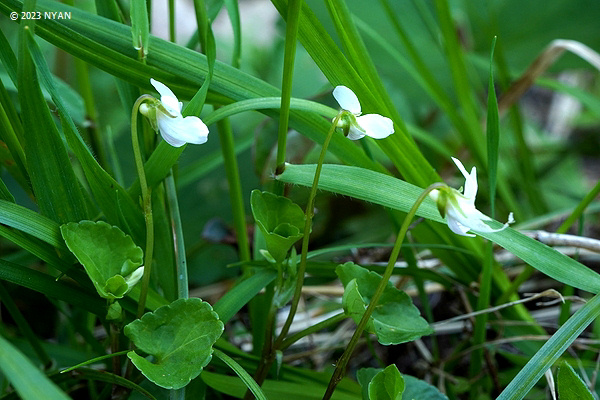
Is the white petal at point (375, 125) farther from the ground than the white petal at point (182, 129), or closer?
farther from the ground

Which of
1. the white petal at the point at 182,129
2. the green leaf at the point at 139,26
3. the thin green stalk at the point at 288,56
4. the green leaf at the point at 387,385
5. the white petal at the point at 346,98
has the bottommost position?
the green leaf at the point at 387,385

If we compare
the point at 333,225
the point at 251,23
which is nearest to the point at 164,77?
the point at 333,225

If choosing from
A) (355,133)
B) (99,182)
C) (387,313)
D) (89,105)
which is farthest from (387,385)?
(89,105)

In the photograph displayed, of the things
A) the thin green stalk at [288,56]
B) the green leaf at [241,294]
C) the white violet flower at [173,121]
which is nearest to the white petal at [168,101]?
the white violet flower at [173,121]

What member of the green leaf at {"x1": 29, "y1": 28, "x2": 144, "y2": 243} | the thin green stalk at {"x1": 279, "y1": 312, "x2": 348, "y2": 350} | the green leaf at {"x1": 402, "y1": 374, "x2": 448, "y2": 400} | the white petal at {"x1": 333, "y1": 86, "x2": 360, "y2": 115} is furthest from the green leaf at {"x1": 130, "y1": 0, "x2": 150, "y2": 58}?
the green leaf at {"x1": 402, "y1": 374, "x2": 448, "y2": 400}

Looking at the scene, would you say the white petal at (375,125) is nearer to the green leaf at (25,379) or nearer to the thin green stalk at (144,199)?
the thin green stalk at (144,199)

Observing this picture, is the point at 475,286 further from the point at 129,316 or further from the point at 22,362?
the point at 22,362

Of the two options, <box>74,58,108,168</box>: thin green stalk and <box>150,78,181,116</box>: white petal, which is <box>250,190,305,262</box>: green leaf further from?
<box>74,58,108,168</box>: thin green stalk

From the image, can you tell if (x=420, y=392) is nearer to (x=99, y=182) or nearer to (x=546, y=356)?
(x=546, y=356)
